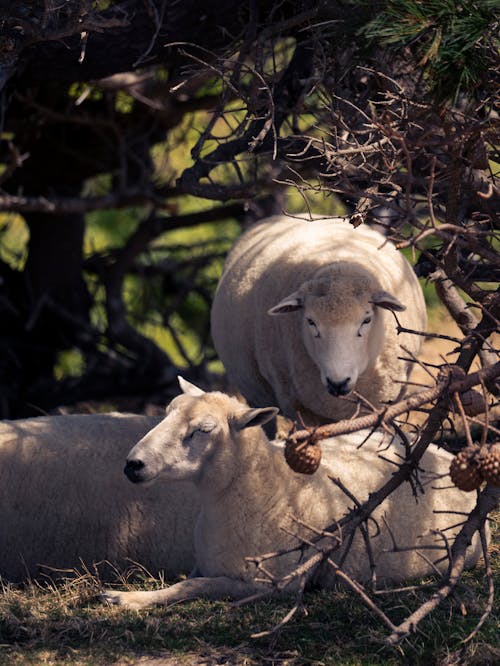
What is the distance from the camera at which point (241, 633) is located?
3.40 meters

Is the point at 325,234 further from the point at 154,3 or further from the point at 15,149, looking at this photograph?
the point at 15,149

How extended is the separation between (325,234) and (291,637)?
2.80 meters

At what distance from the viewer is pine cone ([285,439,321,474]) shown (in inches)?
112

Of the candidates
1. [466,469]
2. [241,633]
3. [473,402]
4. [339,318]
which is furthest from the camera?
[339,318]

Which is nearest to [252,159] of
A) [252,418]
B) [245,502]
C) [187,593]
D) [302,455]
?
[252,418]

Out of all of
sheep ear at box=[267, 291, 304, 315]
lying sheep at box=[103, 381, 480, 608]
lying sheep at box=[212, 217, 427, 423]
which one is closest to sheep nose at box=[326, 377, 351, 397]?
lying sheep at box=[212, 217, 427, 423]

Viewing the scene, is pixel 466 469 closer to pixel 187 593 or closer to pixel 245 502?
pixel 245 502

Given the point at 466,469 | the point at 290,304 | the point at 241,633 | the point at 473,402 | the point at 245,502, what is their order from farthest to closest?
the point at 290,304 < the point at 245,502 < the point at 473,402 < the point at 241,633 < the point at 466,469

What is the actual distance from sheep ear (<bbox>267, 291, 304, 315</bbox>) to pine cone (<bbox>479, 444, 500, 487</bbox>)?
2.10m

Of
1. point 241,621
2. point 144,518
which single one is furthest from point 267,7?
point 241,621

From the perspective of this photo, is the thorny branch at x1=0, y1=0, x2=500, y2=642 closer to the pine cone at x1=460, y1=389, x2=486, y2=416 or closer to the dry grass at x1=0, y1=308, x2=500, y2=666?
the pine cone at x1=460, y1=389, x2=486, y2=416

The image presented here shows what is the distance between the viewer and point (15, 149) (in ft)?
21.7

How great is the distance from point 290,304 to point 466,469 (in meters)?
2.14

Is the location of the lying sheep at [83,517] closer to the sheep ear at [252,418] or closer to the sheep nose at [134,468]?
the sheep ear at [252,418]
